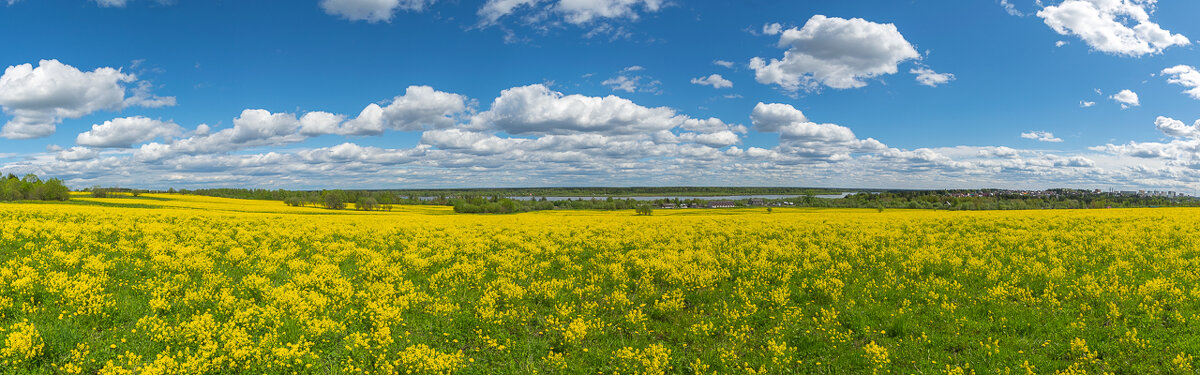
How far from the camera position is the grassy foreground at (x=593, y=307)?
32.1 ft

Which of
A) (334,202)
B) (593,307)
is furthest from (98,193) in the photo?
(593,307)

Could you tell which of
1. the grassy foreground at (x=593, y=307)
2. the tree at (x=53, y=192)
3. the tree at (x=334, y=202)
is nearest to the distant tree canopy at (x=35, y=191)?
the tree at (x=53, y=192)

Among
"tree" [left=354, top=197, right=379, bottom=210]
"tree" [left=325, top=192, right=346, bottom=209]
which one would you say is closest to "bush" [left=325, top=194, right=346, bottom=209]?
"tree" [left=325, top=192, right=346, bottom=209]

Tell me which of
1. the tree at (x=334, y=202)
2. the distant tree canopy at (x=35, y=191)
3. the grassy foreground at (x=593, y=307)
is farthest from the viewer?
the tree at (x=334, y=202)

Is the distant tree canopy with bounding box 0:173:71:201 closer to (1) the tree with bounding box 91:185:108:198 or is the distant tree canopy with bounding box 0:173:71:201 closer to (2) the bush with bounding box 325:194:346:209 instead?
(1) the tree with bounding box 91:185:108:198

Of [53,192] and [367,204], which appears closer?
[53,192]

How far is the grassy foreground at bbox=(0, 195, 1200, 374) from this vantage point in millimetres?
9797

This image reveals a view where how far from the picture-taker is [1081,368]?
960cm

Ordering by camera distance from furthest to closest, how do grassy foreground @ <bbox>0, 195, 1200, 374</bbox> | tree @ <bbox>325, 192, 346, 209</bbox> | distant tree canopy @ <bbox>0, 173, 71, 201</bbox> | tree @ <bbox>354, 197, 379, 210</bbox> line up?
tree @ <bbox>325, 192, 346, 209</bbox> < tree @ <bbox>354, 197, 379, 210</bbox> < distant tree canopy @ <bbox>0, 173, 71, 201</bbox> < grassy foreground @ <bbox>0, 195, 1200, 374</bbox>

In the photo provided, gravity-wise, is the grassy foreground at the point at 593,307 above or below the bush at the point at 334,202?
below

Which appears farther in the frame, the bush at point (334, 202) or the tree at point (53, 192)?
the bush at point (334, 202)

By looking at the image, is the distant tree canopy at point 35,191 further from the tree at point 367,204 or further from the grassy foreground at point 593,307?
the grassy foreground at point 593,307

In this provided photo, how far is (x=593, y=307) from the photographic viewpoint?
1337cm

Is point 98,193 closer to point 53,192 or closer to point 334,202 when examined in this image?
point 53,192
